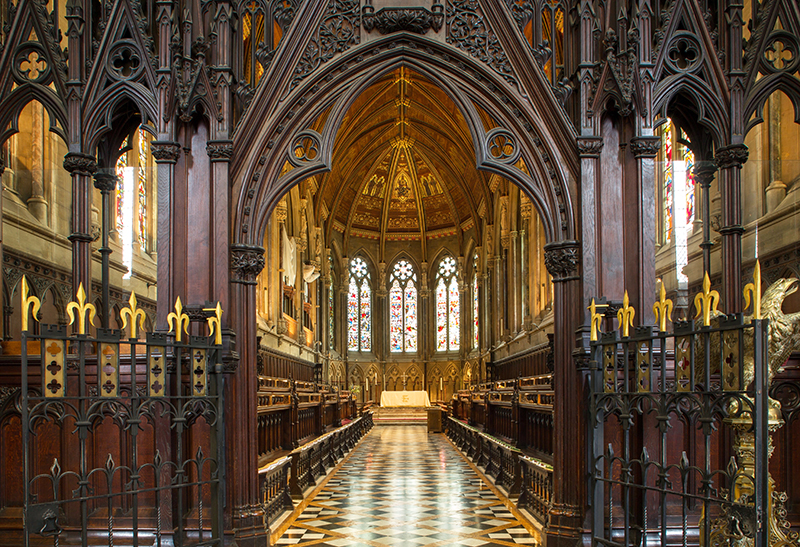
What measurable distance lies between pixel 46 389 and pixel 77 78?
12.3ft

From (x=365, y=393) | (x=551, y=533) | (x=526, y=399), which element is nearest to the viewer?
(x=551, y=533)

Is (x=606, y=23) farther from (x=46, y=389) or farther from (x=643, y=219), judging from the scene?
(x=46, y=389)

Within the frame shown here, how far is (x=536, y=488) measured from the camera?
28.0ft

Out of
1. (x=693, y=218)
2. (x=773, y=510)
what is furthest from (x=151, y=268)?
(x=773, y=510)

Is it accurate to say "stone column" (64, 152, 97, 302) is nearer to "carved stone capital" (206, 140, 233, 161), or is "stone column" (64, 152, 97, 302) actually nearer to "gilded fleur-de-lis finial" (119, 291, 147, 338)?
"carved stone capital" (206, 140, 233, 161)

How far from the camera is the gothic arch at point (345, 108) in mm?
7484

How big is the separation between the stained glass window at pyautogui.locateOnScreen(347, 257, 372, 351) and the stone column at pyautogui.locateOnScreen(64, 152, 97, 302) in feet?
90.3

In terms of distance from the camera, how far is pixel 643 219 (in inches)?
276

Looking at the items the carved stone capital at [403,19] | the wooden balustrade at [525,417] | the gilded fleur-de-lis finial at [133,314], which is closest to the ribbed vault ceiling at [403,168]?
the wooden balustrade at [525,417]

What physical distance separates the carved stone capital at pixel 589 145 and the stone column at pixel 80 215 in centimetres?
471

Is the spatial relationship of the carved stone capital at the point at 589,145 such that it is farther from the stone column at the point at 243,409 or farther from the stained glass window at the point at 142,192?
the stained glass window at the point at 142,192

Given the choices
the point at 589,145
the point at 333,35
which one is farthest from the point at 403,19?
the point at 589,145

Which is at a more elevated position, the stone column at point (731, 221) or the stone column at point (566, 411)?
the stone column at point (731, 221)

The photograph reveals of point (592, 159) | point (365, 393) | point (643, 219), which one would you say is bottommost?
point (365, 393)
